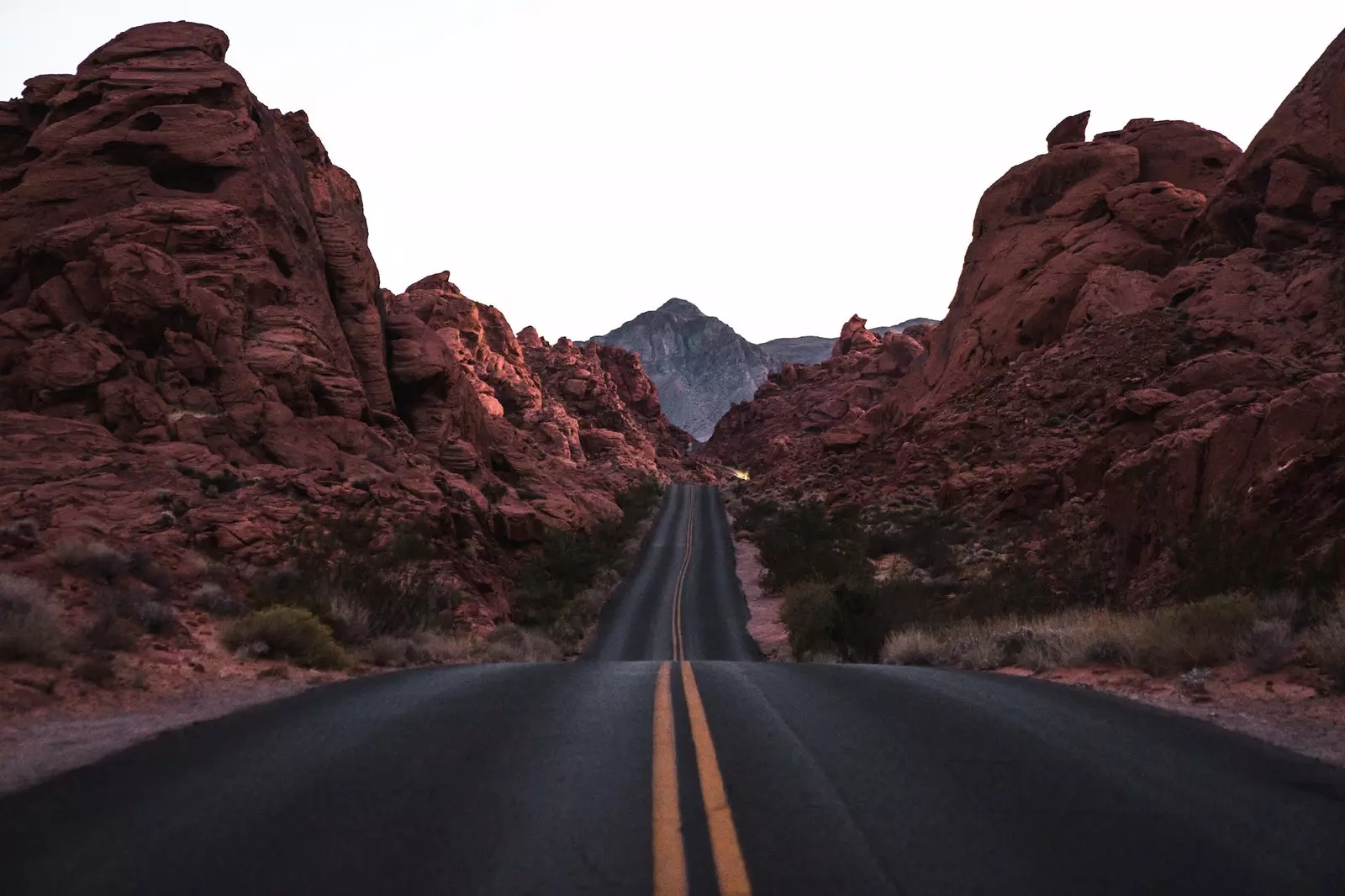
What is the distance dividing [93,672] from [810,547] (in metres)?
34.5

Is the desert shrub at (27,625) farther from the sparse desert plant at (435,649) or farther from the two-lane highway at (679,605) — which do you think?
the two-lane highway at (679,605)

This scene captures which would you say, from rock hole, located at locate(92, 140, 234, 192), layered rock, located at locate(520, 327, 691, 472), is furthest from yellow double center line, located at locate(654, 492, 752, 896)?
layered rock, located at locate(520, 327, 691, 472)

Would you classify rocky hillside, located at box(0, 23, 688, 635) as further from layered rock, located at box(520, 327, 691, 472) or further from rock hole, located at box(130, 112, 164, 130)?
layered rock, located at box(520, 327, 691, 472)

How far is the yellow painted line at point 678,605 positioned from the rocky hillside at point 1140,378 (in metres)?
9.82

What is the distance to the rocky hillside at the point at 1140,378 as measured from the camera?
15.7 metres

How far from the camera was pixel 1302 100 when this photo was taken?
44.7m

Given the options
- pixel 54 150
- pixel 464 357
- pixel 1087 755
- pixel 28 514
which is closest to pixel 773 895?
pixel 1087 755

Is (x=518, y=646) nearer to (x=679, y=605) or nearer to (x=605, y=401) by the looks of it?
(x=679, y=605)

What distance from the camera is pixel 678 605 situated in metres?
41.0

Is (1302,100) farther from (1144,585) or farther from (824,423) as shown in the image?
(824,423)

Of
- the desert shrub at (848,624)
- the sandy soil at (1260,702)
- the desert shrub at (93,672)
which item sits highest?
the desert shrub at (93,672)

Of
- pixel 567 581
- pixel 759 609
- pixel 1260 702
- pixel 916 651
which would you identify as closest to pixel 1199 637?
pixel 1260 702

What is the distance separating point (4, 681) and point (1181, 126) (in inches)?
2660

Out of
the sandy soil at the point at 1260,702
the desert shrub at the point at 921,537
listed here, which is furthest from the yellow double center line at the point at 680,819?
the desert shrub at the point at 921,537
